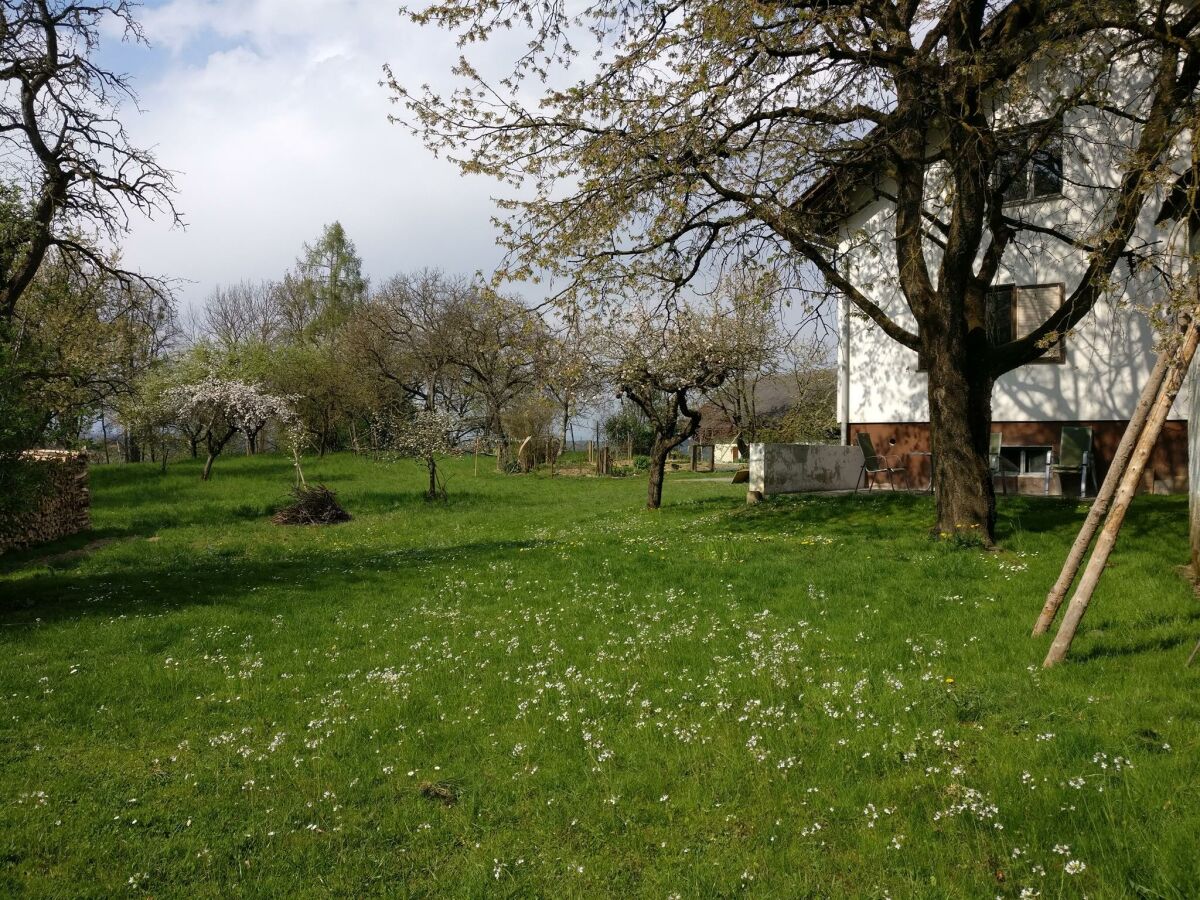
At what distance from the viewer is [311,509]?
74.3ft

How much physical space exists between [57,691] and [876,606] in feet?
26.2

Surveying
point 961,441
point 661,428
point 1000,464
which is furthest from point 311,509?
point 1000,464

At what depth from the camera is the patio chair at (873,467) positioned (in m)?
18.0

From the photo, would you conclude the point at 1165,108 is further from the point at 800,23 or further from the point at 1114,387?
the point at 1114,387

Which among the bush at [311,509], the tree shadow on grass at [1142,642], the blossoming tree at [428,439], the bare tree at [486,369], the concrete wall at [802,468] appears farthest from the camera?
the bare tree at [486,369]

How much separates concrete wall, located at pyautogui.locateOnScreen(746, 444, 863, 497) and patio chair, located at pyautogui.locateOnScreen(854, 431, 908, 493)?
1.67 feet

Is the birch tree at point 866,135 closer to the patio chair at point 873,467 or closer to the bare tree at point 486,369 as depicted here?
the patio chair at point 873,467

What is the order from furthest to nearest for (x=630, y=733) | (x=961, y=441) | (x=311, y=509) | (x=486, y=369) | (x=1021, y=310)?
(x=486, y=369) < (x=311, y=509) < (x=1021, y=310) < (x=961, y=441) < (x=630, y=733)

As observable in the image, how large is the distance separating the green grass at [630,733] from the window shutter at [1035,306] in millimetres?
7831

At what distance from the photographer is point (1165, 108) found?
8664mm

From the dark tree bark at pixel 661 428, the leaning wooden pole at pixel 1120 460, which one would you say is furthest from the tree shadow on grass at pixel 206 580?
the leaning wooden pole at pixel 1120 460

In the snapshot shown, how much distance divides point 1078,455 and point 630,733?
15.3 m

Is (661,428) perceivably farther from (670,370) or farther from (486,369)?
(486,369)

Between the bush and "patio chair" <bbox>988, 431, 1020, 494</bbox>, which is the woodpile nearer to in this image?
the bush
